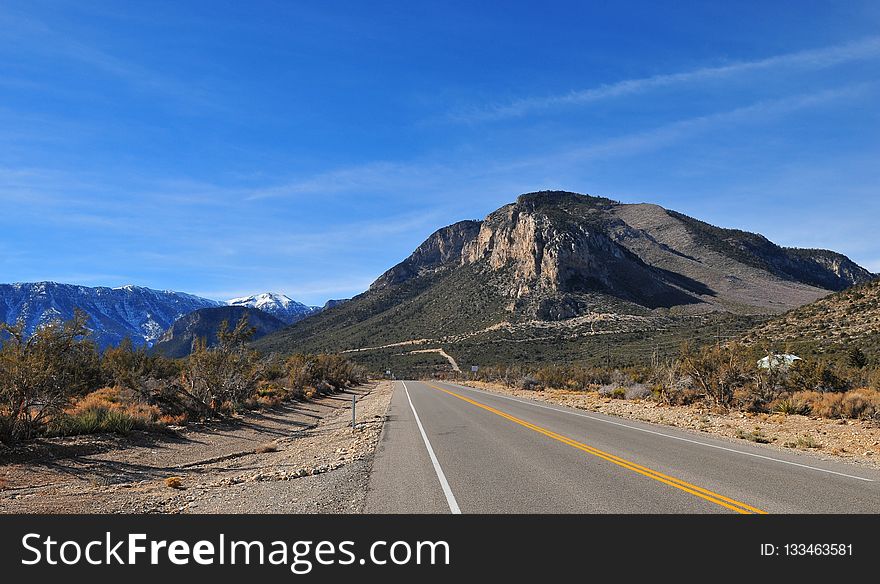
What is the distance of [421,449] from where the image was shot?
43.3 feet

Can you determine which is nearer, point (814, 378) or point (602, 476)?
point (602, 476)

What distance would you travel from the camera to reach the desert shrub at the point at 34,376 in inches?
505

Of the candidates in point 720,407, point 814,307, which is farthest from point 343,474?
point 814,307

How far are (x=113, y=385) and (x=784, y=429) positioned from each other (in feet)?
88.8

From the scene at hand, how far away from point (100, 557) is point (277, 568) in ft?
6.09

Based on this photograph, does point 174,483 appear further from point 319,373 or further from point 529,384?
point 529,384

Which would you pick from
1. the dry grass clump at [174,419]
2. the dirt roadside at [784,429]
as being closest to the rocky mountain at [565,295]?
the dirt roadside at [784,429]

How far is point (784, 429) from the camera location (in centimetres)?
1672

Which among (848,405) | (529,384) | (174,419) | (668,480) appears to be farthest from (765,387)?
(529,384)

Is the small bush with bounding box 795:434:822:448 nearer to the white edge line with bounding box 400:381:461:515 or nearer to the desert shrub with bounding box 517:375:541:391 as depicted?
the white edge line with bounding box 400:381:461:515

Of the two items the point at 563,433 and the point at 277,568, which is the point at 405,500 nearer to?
the point at 277,568

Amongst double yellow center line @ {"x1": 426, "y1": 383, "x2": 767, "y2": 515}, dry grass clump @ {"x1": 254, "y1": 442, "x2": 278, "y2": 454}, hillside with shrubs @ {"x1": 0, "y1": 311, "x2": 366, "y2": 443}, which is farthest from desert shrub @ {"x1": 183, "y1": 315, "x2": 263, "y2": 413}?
double yellow center line @ {"x1": 426, "y1": 383, "x2": 767, "y2": 515}

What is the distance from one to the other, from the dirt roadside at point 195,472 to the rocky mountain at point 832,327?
3364 cm

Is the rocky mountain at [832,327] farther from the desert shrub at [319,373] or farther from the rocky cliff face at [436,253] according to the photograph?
the rocky cliff face at [436,253]
